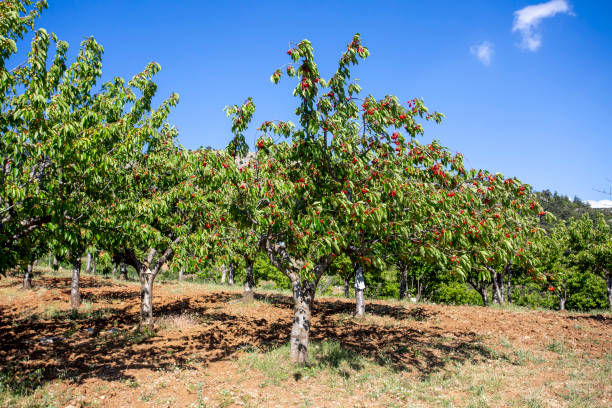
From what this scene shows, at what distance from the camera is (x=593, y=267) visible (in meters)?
27.2

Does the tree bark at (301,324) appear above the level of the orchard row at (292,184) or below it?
below

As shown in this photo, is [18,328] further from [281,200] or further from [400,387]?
[400,387]

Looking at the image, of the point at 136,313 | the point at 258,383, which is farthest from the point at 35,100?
the point at 136,313

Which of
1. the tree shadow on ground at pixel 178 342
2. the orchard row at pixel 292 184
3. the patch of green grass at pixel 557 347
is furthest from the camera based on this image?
the patch of green grass at pixel 557 347

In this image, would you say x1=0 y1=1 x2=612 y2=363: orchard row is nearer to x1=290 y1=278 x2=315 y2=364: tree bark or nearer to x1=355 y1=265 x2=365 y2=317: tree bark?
x1=290 y1=278 x2=315 y2=364: tree bark

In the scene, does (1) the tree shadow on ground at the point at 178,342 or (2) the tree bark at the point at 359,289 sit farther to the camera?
(2) the tree bark at the point at 359,289

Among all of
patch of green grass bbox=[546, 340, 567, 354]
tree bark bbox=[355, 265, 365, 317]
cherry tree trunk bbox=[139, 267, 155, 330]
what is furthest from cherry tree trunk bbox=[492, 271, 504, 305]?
cherry tree trunk bbox=[139, 267, 155, 330]

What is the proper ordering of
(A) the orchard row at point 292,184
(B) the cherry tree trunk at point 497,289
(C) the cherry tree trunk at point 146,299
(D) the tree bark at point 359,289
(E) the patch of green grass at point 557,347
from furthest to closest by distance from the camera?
(B) the cherry tree trunk at point 497,289 < (D) the tree bark at point 359,289 < (C) the cherry tree trunk at point 146,299 < (E) the patch of green grass at point 557,347 < (A) the orchard row at point 292,184

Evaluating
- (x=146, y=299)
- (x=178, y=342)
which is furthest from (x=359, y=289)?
(x=146, y=299)

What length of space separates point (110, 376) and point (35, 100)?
297 inches

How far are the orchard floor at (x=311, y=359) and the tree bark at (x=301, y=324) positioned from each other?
45 centimetres

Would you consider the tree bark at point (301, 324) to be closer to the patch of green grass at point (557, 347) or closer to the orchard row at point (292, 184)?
the orchard row at point (292, 184)

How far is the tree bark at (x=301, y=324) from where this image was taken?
10578 millimetres

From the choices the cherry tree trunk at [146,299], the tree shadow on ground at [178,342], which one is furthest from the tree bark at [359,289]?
the cherry tree trunk at [146,299]
